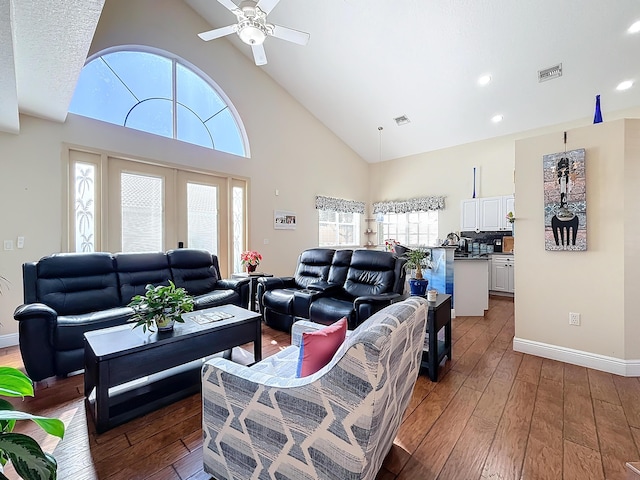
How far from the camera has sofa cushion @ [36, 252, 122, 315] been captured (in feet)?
8.91

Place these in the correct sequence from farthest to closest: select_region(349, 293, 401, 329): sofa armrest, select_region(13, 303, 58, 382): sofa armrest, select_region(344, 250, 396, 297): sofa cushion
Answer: select_region(344, 250, 396, 297): sofa cushion, select_region(349, 293, 401, 329): sofa armrest, select_region(13, 303, 58, 382): sofa armrest

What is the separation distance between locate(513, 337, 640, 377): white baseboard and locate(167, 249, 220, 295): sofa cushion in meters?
3.70

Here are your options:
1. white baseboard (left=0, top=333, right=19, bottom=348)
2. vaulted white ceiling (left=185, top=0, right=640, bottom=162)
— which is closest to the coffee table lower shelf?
white baseboard (left=0, top=333, right=19, bottom=348)

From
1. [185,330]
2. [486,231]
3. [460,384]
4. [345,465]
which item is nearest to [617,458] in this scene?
[460,384]

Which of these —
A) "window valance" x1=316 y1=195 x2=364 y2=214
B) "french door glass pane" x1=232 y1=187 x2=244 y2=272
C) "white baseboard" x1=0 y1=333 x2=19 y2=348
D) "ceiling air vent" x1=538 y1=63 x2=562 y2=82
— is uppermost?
"ceiling air vent" x1=538 y1=63 x2=562 y2=82

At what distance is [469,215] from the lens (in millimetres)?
6328

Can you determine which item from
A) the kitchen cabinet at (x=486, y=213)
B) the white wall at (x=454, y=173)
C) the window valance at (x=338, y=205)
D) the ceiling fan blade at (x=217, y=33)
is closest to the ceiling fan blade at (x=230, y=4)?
the ceiling fan blade at (x=217, y=33)

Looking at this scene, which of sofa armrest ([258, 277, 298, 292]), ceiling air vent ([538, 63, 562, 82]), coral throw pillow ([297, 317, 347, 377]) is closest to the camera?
coral throw pillow ([297, 317, 347, 377])

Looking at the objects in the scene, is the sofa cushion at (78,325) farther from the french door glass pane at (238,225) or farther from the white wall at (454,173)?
the white wall at (454,173)

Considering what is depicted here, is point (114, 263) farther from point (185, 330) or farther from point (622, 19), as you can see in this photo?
point (622, 19)

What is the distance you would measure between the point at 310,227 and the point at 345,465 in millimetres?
5618

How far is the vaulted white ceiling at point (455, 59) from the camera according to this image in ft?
11.7

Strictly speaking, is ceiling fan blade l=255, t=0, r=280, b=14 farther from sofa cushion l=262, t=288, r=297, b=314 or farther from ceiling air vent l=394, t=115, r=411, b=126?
ceiling air vent l=394, t=115, r=411, b=126

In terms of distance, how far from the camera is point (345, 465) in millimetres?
998
